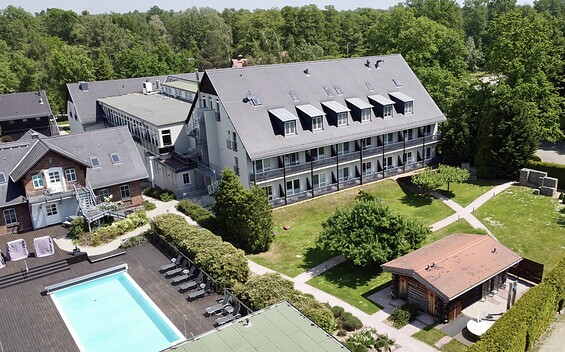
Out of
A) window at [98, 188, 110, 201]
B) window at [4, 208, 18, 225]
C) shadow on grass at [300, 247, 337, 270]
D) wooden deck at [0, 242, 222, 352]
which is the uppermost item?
window at [98, 188, 110, 201]

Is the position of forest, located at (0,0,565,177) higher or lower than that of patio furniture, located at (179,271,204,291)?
higher

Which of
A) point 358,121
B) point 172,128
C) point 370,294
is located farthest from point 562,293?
point 172,128

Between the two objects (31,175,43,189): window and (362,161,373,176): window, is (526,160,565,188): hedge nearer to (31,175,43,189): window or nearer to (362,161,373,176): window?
(362,161,373,176): window

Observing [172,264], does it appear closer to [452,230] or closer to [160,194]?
[160,194]

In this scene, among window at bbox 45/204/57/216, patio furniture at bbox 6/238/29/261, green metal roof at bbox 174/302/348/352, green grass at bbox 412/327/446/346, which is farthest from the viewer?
window at bbox 45/204/57/216

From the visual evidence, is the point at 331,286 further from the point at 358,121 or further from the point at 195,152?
the point at 195,152

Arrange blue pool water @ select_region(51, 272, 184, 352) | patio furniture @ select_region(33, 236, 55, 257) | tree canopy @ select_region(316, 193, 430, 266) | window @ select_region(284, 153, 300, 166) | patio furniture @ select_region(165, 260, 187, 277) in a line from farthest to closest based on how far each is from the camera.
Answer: window @ select_region(284, 153, 300, 166), patio furniture @ select_region(33, 236, 55, 257), tree canopy @ select_region(316, 193, 430, 266), patio furniture @ select_region(165, 260, 187, 277), blue pool water @ select_region(51, 272, 184, 352)

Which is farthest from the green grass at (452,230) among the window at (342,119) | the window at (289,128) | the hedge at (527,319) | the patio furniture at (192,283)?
the patio furniture at (192,283)

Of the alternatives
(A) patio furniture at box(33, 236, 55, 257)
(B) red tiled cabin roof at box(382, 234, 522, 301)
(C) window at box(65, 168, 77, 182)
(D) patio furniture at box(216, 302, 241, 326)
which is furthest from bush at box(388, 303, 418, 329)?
(C) window at box(65, 168, 77, 182)
